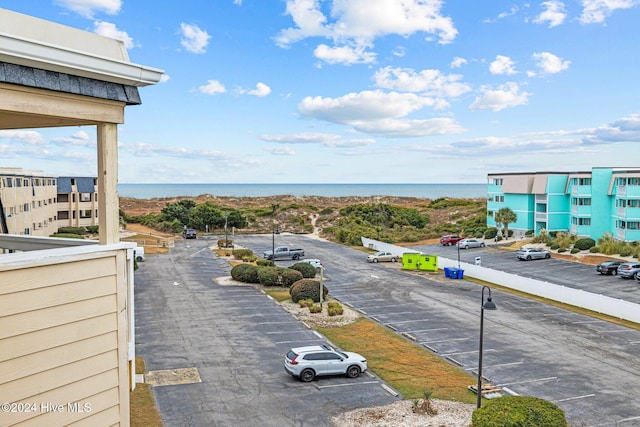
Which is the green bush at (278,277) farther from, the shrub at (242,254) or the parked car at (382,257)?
the parked car at (382,257)

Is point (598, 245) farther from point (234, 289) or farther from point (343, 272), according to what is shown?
point (234, 289)

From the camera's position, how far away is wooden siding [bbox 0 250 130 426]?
19.1ft

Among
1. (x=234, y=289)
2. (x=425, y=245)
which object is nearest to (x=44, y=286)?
(x=234, y=289)

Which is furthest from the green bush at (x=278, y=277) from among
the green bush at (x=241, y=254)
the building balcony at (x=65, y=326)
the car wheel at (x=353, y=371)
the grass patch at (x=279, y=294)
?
the building balcony at (x=65, y=326)

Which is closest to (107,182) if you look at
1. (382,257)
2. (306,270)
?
(306,270)

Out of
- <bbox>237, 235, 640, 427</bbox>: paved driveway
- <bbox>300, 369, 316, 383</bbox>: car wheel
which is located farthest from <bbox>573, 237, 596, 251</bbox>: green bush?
<bbox>300, 369, 316, 383</bbox>: car wheel

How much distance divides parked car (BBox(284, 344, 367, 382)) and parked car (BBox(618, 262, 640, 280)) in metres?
32.7

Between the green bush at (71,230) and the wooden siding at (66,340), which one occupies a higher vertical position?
the wooden siding at (66,340)

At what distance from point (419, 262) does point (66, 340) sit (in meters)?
45.5

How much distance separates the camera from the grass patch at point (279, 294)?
3734 cm

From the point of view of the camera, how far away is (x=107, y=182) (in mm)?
7125

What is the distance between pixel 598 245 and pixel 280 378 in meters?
46.8

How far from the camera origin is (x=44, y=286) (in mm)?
6160

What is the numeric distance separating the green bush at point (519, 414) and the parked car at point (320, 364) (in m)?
7.21
